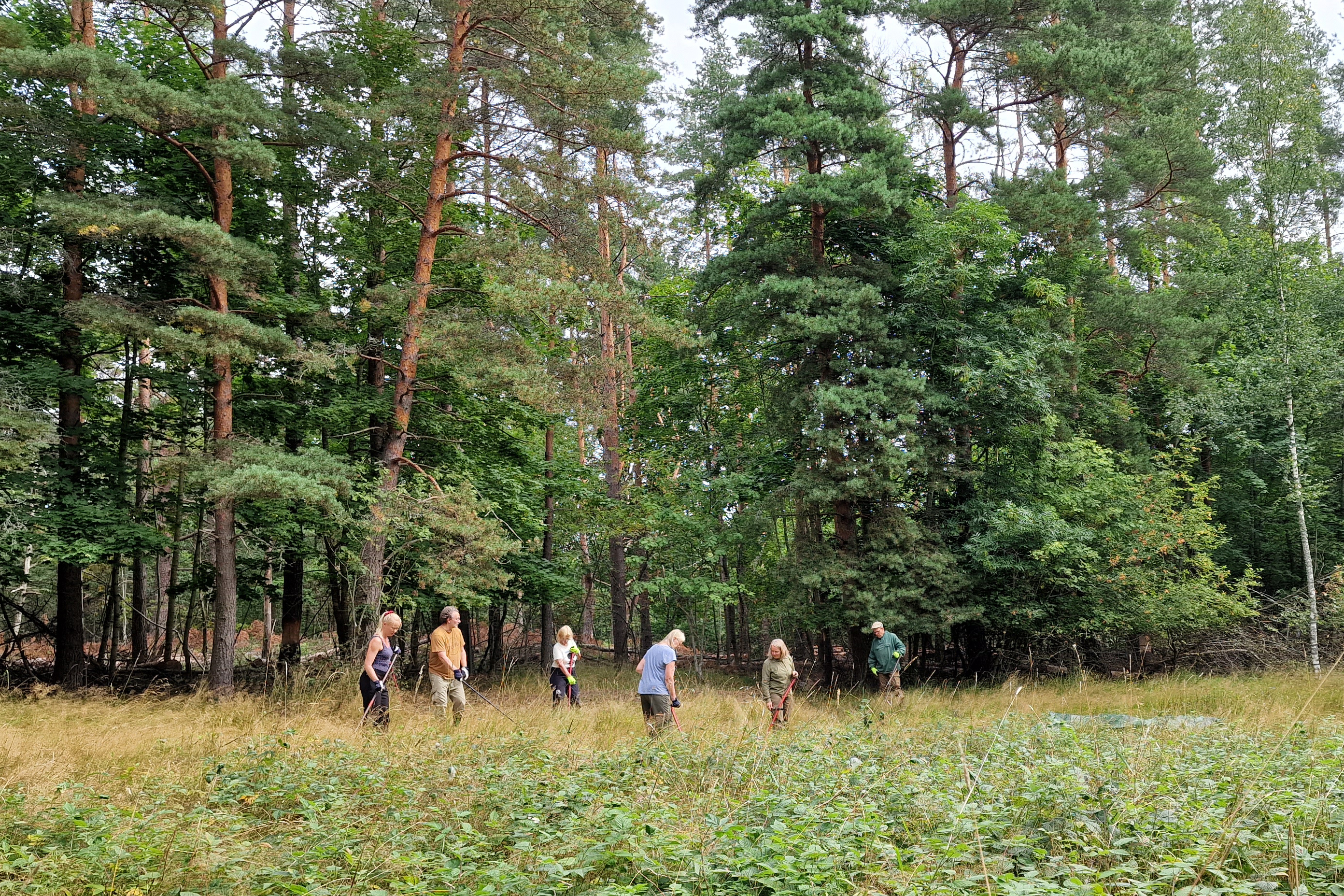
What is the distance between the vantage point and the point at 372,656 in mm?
8969

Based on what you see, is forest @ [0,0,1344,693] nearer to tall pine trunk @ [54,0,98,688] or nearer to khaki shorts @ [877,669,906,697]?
tall pine trunk @ [54,0,98,688]

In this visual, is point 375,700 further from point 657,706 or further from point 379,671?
point 657,706

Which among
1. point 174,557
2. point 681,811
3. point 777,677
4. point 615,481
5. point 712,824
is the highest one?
point 615,481

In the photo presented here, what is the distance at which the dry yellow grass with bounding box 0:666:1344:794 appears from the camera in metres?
7.18

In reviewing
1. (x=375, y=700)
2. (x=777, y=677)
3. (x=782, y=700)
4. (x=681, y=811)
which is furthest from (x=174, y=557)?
(x=681, y=811)

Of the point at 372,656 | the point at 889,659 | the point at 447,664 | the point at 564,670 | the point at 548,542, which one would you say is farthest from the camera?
the point at 548,542

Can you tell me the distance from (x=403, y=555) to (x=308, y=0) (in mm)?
10898

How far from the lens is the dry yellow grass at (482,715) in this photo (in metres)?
7.18

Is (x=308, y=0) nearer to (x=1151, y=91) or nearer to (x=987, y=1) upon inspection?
(x=987, y=1)

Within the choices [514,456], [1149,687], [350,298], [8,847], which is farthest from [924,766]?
[350,298]

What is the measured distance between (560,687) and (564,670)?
265 mm

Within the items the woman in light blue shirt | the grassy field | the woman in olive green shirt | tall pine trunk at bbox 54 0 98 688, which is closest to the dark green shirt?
the woman in olive green shirt

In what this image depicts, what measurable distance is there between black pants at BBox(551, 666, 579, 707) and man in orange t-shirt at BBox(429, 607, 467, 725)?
6.10ft

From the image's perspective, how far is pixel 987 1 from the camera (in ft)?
56.6
